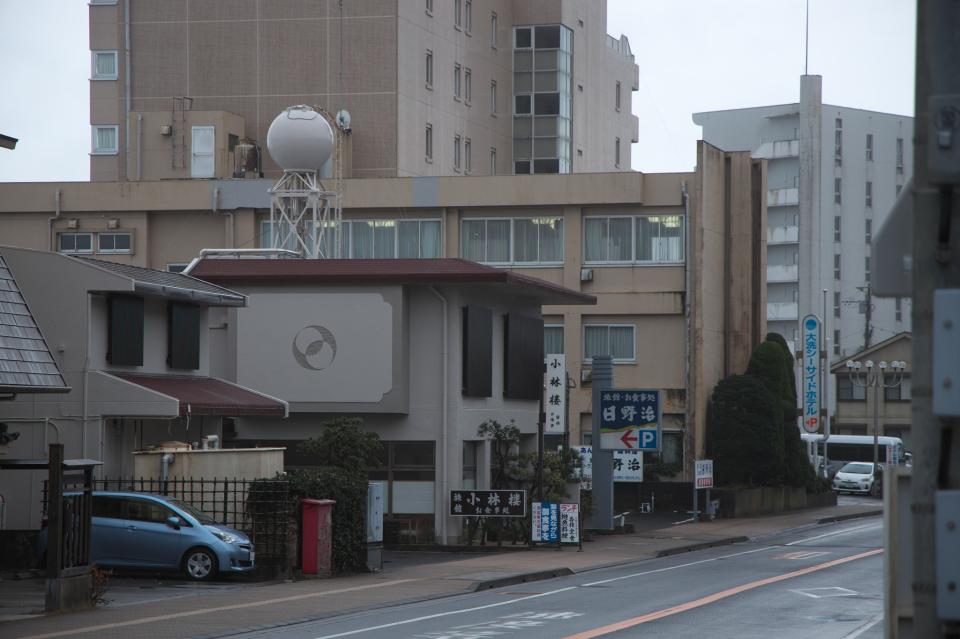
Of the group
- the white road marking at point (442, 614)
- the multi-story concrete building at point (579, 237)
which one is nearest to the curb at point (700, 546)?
the white road marking at point (442, 614)

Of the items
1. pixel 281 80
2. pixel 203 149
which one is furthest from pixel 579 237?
pixel 203 149

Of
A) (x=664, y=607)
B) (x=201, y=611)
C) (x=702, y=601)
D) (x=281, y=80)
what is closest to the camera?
(x=201, y=611)

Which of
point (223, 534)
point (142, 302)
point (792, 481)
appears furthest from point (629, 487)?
point (223, 534)

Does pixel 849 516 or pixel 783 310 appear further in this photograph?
pixel 783 310

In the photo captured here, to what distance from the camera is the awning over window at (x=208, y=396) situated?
97.5 ft

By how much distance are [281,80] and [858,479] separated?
33.0 m

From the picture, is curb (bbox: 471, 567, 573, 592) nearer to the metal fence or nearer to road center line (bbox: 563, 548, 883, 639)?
the metal fence

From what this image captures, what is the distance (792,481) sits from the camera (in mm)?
55625

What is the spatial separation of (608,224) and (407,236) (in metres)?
7.75

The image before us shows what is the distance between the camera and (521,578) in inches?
1044

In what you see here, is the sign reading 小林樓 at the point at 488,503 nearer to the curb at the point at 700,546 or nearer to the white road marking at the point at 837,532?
the curb at the point at 700,546

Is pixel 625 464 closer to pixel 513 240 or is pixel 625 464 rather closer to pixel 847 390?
pixel 513 240

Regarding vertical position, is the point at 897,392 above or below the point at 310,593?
above

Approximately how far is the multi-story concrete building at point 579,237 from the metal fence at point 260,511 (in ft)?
92.7
